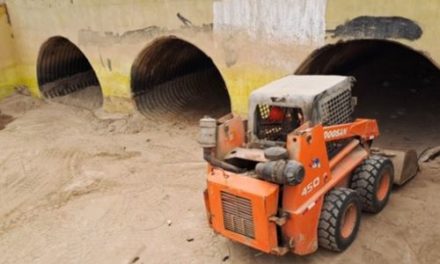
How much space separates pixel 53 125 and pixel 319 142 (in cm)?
793

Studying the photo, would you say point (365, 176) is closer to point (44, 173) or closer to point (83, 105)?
point (44, 173)

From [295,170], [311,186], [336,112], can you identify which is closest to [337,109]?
[336,112]

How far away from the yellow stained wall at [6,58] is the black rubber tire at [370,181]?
1051cm

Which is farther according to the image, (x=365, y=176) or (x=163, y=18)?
(x=163, y=18)

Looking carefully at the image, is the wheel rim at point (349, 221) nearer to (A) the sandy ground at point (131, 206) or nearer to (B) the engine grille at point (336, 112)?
(A) the sandy ground at point (131, 206)

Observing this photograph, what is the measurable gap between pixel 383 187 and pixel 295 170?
6.74 ft

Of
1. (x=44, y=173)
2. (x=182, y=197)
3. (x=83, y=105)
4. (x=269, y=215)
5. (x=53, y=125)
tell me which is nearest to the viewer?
(x=269, y=215)

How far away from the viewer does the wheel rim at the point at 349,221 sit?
5.30 metres

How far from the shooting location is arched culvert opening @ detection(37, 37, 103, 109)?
12.9 meters

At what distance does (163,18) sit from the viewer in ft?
31.2

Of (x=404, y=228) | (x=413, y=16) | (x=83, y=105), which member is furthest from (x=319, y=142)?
(x=83, y=105)

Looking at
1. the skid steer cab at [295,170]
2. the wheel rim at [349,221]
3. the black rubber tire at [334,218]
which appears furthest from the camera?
the wheel rim at [349,221]

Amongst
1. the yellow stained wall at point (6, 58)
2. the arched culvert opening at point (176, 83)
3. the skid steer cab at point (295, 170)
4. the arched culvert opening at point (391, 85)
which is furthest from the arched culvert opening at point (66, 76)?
the skid steer cab at point (295, 170)

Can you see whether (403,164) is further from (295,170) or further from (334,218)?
(295,170)
